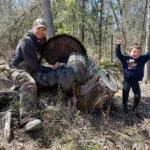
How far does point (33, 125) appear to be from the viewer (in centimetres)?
395

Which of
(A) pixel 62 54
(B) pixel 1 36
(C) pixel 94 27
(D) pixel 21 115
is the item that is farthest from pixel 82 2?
(D) pixel 21 115

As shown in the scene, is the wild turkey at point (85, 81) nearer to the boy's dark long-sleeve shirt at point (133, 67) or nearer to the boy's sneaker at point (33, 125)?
the boy's dark long-sleeve shirt at point (133, 67)

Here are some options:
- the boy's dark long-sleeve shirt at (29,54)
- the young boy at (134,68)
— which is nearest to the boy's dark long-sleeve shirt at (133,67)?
the young boy at (134,68)

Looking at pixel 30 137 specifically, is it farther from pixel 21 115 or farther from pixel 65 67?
pixel 65 67

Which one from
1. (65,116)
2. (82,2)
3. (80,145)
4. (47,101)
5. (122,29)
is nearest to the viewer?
(80,145)

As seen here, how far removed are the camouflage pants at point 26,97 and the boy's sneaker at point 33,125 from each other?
10cm

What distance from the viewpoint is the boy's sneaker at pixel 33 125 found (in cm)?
396

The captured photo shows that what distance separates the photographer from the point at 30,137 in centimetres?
407

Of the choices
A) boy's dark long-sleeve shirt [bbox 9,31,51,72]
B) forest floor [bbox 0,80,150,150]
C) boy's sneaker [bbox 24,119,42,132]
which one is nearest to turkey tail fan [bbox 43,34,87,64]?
boy's dark long-sleeve shirt [bbox 9,31,51,72]

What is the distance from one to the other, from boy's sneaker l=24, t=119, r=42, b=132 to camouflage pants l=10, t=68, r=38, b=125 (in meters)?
0.10

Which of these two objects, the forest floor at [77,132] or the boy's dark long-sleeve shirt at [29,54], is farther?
the boy's dark long-sleeve shirt at [29,54]

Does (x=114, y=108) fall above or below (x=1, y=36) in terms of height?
below

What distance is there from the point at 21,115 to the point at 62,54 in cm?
193

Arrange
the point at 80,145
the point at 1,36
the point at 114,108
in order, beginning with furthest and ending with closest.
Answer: the point at 1,36
the point at 114,108
the point at 80,145
